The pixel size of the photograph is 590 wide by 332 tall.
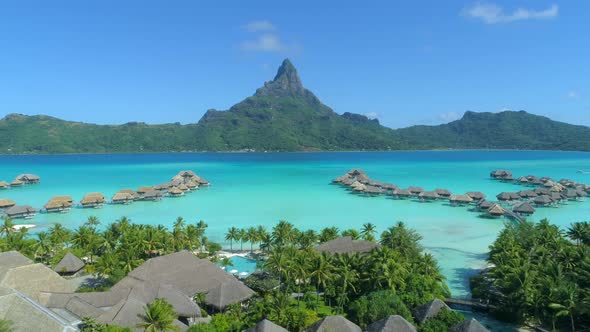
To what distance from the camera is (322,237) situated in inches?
1077

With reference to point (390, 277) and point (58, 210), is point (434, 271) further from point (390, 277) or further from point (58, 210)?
point (58, 210)

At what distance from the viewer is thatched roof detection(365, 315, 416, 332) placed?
49.5 feet

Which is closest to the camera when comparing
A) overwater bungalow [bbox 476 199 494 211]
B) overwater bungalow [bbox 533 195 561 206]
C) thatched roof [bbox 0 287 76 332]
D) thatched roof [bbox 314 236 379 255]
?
thatched roof [bbox 0 287 76 332]

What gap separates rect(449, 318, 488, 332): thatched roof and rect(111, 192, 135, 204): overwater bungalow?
4498cm

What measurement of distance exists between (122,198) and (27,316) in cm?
3715

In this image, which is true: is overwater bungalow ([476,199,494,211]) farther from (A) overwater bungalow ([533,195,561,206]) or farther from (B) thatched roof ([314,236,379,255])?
(B) thatched roof ([314,236,379,255])

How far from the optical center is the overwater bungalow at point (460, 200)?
4857cm

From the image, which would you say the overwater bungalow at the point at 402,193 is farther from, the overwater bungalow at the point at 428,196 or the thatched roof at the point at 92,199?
the thatched roof at the point at 92,199

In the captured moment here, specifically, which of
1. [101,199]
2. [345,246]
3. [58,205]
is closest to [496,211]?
[345,246]

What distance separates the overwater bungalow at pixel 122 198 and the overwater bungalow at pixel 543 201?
170 feet

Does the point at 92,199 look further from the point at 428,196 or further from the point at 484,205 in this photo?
the point at 484,205

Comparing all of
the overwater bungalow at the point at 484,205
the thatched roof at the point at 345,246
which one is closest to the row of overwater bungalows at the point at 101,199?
the thatched roof at the point at 345,246

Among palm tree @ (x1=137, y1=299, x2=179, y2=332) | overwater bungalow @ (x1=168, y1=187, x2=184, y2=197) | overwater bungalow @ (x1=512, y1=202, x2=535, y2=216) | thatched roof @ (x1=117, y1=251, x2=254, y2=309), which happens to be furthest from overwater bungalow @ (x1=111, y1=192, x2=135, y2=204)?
overwater bungalow @ (x1=512, y1=202, x2=535, y2=216)

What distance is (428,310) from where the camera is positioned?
16844 mm
